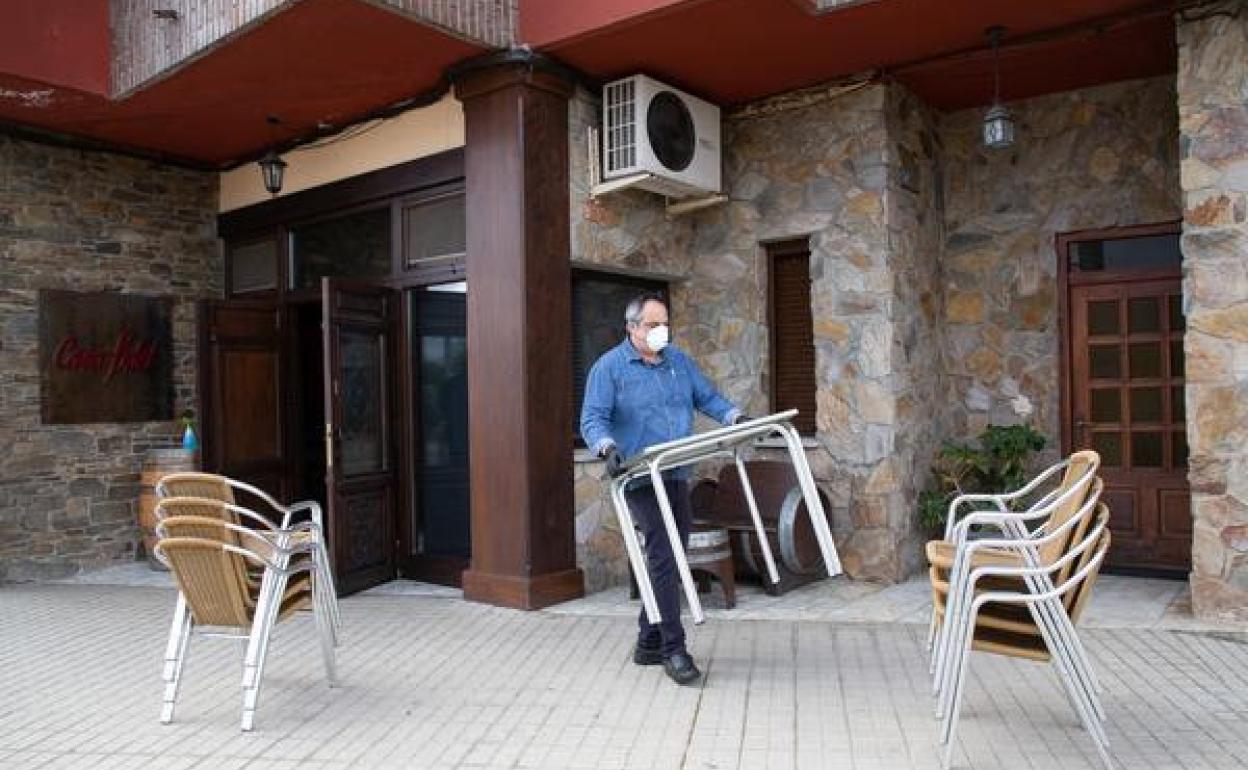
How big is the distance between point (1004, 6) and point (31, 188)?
625 centimetres

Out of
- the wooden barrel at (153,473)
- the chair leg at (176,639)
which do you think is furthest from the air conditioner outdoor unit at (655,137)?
the wooden barrel at (153,473)

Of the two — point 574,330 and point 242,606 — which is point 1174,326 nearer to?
point 574,330

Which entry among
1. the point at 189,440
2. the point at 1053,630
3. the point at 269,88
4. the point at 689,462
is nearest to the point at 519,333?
the point at 689,462

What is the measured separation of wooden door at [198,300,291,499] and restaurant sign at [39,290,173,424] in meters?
0.89

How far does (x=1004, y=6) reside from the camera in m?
4.90

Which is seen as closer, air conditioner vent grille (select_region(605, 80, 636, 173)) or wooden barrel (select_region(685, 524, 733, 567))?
wooden barrel (select_region(685, 524, 733, 567))

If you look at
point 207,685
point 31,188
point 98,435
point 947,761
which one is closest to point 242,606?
point 207,685

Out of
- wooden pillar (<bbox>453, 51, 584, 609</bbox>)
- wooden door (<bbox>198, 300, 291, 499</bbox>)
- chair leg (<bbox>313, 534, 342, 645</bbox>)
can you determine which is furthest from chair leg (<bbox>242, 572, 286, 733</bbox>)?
wooden door (<bbox>198, 300, 291, 499</bbox>)

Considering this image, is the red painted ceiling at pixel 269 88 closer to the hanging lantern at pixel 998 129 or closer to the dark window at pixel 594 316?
the dark window at pixel 594 316

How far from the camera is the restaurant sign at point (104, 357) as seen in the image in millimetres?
6789

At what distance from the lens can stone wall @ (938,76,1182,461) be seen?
5.88 m

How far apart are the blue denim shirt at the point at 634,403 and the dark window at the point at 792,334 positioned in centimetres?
229

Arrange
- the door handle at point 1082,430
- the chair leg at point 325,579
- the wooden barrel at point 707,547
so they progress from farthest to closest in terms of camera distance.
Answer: the door handle at point 1082,430 → the wooden barrel at point 707,547 → the chair leg at point 325,579

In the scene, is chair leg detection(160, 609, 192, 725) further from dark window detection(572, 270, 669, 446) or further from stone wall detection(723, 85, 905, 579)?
stone wall detection(723, 85, 905, 579)
